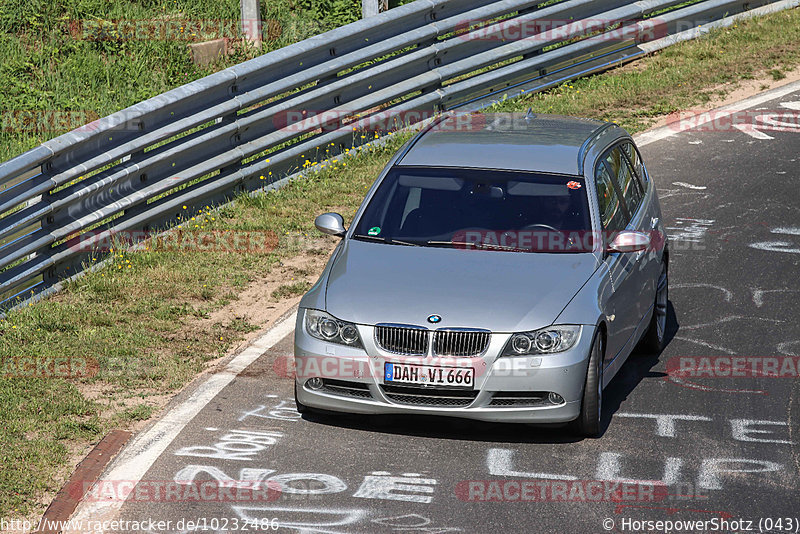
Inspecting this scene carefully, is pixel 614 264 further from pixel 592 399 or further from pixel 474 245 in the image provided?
pixel 592 399

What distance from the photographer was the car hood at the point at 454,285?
7.27 meters

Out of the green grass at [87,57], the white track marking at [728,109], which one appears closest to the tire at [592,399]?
the white track marking at [728,109]

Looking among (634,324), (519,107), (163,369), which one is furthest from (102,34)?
(634,324)

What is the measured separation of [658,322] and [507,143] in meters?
1.86

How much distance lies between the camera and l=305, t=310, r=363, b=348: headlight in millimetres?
7371

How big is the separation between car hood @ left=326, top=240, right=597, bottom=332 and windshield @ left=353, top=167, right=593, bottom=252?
168 mm

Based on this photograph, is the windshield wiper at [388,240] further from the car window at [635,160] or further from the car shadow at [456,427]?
the car window at [635,160]

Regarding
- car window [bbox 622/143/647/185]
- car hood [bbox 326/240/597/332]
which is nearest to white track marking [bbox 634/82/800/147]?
car window [bbox 622/143/647/185]

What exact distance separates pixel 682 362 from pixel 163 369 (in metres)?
3.91

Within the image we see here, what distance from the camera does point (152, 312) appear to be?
973 centimetres

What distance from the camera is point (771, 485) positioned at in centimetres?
683

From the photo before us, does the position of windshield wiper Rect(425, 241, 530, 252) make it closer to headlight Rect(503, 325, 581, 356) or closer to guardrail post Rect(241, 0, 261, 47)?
headlight Rect(503, 325, 581, 356)

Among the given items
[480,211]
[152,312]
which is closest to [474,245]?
[480,211]

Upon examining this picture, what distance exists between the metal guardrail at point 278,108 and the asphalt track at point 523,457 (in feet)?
8.05
